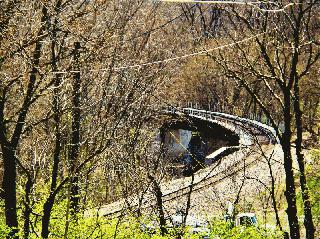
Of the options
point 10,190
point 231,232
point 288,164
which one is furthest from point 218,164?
point 10,190

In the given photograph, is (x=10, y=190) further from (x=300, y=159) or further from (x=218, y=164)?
(x=300, y=159)

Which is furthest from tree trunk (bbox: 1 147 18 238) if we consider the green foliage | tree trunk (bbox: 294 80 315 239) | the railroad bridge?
tree trunk (bbox: 294 80 315 239)

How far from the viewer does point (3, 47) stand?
843cm

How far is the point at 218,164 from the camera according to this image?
1346 cm

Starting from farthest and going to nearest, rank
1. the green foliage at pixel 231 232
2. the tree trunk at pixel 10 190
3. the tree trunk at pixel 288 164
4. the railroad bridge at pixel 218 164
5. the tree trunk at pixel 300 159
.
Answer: the railroad bridge at pixel 218 164
the tree trunk at pixel 300 159
the tree trunk at pixel 288 164
the green foliage at pixel 231 232
the tree trunk at pixel 10 190

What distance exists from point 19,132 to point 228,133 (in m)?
31.5

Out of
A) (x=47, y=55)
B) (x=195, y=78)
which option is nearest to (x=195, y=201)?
(x=47, y=55)

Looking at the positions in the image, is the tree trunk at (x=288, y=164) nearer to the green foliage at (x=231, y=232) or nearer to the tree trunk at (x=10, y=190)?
the green foliage at (x=231, y=232)

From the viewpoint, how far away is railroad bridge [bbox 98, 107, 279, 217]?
16.3 meters

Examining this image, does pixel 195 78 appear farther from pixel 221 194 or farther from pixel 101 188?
pixel 101 188

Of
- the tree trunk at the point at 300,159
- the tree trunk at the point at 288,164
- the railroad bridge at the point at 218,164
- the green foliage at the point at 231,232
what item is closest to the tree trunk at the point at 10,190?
the railroad bridge at the point at 218,164

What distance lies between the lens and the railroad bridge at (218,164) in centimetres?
1634

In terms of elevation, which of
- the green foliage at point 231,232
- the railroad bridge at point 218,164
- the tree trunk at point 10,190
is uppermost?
the railroad bridge at point 218,164

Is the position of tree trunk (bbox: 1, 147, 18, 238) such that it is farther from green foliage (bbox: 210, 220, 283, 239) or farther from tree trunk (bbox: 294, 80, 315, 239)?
tree trunk (bbox: 294, 80, 315, 239)
